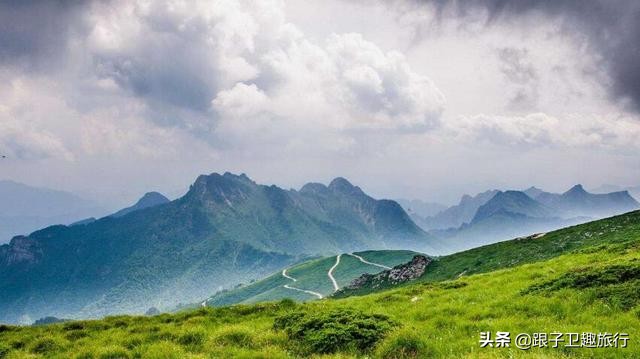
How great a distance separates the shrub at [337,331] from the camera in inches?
642

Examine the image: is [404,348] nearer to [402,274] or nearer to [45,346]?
[45,346]

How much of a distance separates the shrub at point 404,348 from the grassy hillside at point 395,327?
0.03m

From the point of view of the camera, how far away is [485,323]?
17.2 meters

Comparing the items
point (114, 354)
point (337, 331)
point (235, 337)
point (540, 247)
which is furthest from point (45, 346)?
point (540, 247)

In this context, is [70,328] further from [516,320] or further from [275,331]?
[516,320]

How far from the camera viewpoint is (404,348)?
15.2 metres

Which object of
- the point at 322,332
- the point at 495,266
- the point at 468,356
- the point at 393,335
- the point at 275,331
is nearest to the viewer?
the point at 468,356

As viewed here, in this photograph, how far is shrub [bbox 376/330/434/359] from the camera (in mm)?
14766

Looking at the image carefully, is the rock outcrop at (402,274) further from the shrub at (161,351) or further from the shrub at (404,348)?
the shrub at (161,351)

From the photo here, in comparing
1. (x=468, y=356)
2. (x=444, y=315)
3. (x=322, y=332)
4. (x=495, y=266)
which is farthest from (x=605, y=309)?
(x=495, y=266)

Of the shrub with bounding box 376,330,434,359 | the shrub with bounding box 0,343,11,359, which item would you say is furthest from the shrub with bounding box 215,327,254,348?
the shrub with bounding box 0,343,11,359

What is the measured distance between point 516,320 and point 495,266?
57.2 m

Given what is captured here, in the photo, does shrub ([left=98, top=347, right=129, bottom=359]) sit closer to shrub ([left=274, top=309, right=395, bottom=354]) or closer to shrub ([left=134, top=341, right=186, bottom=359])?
shrub ([left=134, top=341, right=186, bottom=359])

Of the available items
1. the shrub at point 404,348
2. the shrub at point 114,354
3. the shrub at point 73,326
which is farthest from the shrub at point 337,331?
the shrub at point 73,326
